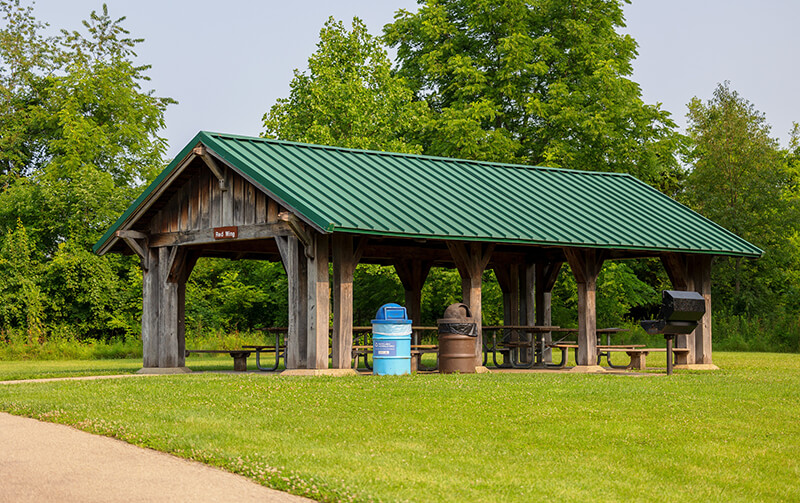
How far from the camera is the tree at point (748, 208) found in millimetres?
45719

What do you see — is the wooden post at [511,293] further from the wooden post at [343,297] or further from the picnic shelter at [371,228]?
the wooden post at [343,297]

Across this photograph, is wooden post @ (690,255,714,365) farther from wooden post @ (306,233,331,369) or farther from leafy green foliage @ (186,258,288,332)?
leafy green foliage @ (186,258,288,332)

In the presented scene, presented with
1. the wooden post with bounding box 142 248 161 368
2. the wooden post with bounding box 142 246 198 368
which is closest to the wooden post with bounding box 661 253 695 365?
the wooden post with bounding box 142 246 198 368

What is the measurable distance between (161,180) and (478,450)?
43.2 feet

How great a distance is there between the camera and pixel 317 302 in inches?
734

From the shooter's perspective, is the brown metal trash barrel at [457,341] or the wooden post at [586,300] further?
the wooden post at [586,300]

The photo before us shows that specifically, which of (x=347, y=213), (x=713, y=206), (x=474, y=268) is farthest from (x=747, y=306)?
(x=347, y=213)

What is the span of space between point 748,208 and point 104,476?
41764mm

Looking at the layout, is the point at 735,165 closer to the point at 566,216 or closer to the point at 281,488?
the point at 566,216

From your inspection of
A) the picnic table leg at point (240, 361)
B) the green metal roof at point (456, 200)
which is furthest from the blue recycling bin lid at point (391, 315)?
the picnic table leg at point (240, 361)

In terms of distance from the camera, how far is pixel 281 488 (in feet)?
27.0

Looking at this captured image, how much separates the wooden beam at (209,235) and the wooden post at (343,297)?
1.07 meters

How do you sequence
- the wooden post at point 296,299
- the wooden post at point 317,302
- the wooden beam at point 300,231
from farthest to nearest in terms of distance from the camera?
the wooden post at point 296,299 → the wooden post at point 317,302 → the wooden beam at point 300,231

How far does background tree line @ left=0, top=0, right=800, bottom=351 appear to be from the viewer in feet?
Result: 130
